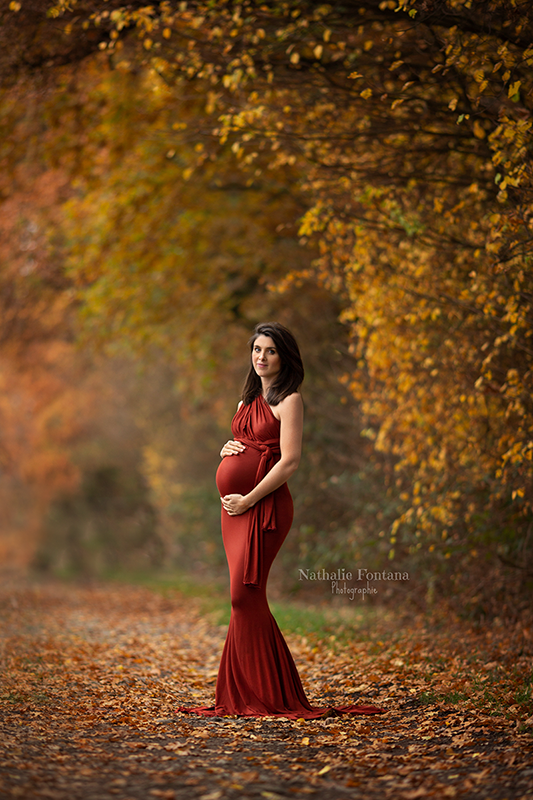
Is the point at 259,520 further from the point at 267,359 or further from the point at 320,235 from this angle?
the point at 320,235

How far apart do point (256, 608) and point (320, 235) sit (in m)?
7.22

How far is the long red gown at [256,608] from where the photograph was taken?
507 centimetres

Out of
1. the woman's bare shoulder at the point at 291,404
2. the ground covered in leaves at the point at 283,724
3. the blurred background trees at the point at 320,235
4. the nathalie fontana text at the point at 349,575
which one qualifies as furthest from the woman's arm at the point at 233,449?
the nathalie fontana text at the point at 349,575

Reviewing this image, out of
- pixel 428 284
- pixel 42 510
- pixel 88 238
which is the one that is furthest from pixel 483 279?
pixel 42 510

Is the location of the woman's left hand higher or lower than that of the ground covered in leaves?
higher

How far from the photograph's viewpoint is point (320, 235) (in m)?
11.3

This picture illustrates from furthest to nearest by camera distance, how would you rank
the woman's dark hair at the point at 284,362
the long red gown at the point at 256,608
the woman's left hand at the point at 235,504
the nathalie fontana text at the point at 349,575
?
the nathalie fontana text at the point at 349,575 < the woman's dark hair at the point at 284,362 < the woman's left hand at the point at 235,504 < the long red gown at the point at 256,608

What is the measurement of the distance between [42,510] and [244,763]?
21.7m

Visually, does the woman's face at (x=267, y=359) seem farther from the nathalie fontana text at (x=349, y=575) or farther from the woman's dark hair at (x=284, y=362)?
the nathalie fontana text at (x=349, y=575)

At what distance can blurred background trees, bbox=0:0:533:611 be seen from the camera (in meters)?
6.67

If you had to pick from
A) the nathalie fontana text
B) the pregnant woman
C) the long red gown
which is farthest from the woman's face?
the nathalie fontana text

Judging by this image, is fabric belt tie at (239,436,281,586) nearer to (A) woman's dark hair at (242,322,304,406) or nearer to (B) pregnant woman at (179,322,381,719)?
(B) pregnant woman at (179,322,381,719)

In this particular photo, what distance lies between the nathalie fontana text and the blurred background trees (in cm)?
20

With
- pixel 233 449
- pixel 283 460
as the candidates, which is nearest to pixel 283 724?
pixel 283 460
